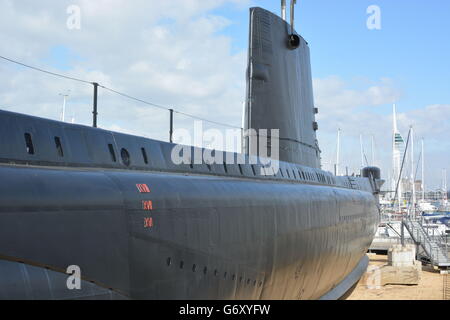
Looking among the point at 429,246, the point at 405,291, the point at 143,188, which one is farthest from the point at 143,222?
the point at 429,246

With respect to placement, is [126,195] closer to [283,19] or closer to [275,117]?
[275,117]

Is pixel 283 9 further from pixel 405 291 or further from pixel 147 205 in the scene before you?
pixel 405 291

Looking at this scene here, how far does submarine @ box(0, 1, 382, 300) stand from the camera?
5371mm

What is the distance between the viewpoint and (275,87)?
16.2 meters

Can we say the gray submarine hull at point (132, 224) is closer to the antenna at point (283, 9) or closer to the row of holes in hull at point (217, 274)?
the row of holes in hull at point (217, 274)

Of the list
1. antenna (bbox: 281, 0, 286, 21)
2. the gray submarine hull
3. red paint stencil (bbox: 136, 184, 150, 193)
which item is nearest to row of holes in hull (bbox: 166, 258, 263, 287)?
the gray submarine hull

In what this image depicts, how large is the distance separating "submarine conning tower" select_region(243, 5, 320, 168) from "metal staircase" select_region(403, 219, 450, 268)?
1624 cm

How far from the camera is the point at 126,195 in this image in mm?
6723

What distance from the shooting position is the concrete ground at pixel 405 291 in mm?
22703

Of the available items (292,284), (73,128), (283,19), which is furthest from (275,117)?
(73,128)

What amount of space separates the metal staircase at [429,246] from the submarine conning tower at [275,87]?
1624 centimetres

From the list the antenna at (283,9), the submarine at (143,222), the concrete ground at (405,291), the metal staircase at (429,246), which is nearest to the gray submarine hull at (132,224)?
the submarine at (143,222)

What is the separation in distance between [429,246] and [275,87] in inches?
821
